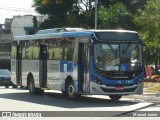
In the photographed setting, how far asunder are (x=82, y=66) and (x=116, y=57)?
1.50 metres

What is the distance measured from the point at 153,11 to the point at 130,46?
285 inches

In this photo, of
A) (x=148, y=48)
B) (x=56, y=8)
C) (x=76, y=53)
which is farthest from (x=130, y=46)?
(x=56, y=8)

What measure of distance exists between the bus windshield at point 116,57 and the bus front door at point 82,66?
0.62 m

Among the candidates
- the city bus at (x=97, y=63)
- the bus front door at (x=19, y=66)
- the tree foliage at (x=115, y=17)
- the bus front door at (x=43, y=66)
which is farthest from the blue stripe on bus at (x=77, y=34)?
the tree foliage at (x=115, y=17)

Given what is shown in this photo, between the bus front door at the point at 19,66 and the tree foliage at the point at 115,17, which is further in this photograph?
the tree foliage at the point at 115,17

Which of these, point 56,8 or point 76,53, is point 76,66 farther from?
point 56,8

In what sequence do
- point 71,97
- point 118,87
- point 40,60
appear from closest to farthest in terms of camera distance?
1. point 118,87
2. point 71,97
3. point 40,60

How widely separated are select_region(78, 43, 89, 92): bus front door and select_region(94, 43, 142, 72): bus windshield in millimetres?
619

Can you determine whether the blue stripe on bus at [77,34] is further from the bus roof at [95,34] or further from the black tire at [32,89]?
the black tire at [32,89]

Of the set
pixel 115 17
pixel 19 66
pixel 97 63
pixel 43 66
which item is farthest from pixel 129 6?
pixel 97 63

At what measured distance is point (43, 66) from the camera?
24.0 metres

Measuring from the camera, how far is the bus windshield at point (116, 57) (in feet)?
65.4

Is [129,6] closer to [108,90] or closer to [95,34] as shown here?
[95,34]

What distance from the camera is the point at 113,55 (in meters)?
20.0
